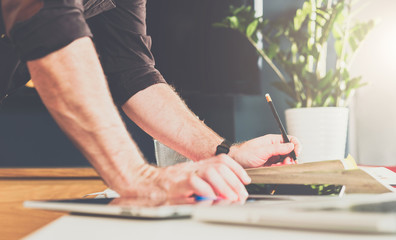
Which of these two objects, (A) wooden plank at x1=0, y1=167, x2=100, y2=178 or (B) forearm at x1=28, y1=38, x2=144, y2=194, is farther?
(A) wooden plank at x1=0, y1=167, x2=100, y2=178

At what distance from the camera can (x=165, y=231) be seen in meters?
0.23

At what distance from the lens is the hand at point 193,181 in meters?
0.35

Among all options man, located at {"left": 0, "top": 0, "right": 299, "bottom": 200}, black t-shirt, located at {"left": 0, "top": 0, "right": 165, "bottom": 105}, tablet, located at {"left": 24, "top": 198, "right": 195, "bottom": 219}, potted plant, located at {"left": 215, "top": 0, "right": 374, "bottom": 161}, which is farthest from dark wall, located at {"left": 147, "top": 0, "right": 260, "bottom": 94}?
tablet, located at {"left": 24, "top": 198, "right": 195, "bottom": 219}

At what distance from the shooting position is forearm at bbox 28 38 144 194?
41 centimetres

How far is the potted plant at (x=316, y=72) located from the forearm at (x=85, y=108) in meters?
1.10

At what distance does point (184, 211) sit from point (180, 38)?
1450 mm

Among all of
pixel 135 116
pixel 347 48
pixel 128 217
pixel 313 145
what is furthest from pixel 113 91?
pixel 347 48

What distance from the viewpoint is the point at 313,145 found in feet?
4.53

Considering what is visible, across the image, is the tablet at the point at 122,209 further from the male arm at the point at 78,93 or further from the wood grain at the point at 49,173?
the wood grain at the point at 49,173

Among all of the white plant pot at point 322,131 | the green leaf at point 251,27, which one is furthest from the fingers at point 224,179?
the green leaf at point 251,27

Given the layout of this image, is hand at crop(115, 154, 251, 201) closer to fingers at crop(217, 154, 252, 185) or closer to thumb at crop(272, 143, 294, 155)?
fingers at crop(217, 154, 252, 185)

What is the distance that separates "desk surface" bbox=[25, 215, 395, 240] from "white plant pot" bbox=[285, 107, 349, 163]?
120cm

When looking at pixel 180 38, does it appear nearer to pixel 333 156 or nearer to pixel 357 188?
pixel 333 156

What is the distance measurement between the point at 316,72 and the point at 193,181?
1.27 meters
